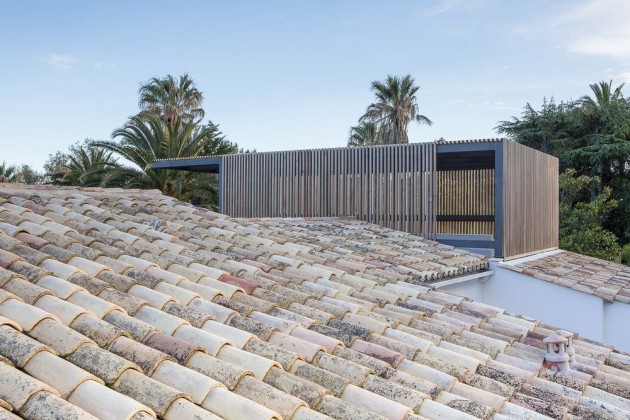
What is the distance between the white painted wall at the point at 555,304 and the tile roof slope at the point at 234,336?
3.98 m

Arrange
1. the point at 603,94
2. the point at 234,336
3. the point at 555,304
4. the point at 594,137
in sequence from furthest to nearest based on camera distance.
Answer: the point at 603,94, the point at 594,137, the point at 555,304, the point at 234,336

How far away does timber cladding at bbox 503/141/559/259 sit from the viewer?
11.4 m

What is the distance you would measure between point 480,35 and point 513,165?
9.37 meters

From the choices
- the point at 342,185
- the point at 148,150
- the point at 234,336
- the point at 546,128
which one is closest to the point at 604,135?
the point at 546,128

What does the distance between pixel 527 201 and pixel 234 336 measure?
36.1ft

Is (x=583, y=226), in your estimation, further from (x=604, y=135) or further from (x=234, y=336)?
(x=234, y=336)

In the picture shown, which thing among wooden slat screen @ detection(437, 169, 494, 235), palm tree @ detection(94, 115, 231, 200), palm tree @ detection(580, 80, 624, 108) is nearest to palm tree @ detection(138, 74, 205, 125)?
palm tree @ detection(94, 115, 231, 200)

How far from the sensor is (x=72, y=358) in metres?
Answer: 2.68

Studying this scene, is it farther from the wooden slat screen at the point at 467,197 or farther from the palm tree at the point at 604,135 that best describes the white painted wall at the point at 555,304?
the palm tree at the point at 604,135

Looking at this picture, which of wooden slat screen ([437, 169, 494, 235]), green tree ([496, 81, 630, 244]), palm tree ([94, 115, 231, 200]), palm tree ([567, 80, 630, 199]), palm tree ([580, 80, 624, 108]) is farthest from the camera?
palm tree ([580, 80, 624, 108])

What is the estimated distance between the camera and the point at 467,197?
1614 centimetres

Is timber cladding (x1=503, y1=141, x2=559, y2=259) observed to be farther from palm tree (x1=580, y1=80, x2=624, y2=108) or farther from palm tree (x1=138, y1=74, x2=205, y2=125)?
palm tree (x1=138, y1=74, x2=205, y2=125)

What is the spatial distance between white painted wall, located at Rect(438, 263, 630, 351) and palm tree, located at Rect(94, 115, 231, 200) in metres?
11.5

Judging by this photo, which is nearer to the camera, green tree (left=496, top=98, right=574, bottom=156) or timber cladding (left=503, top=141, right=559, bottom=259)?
timber cladding (left=503, top=141, right=559, bottom=259)
